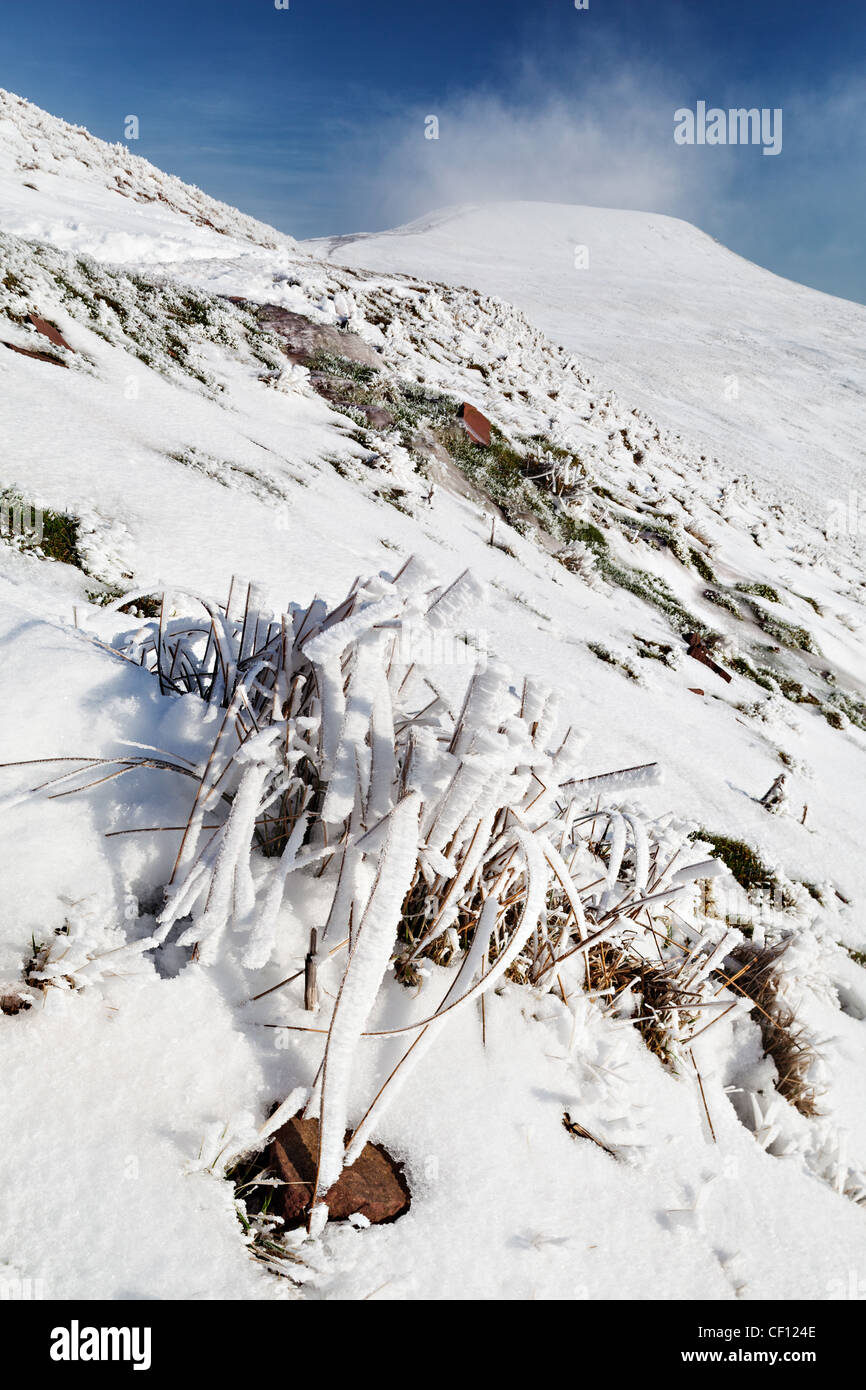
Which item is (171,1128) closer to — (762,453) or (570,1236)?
(570,1236)

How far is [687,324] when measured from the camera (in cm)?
4112

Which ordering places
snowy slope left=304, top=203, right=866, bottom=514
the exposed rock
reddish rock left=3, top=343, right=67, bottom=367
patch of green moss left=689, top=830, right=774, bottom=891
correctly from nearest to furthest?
patch of green moss left=689, top=830, right=774, bottom=891 < reddish rock left=3, top=343, right=67, bottom=367 < the exposed rock < snowy slope left=304, top=203, right=866, bottom=514

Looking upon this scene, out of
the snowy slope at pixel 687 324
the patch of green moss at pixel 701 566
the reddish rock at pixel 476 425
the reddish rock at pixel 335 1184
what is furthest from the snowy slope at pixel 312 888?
the snowy slope at pixel 687 324

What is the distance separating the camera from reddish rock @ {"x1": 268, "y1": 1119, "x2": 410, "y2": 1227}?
1.01 m

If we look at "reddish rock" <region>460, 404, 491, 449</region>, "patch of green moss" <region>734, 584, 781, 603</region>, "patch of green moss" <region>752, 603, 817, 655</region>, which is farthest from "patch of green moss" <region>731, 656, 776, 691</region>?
"reddish rock" <region>460, 404, 491, 449</region>

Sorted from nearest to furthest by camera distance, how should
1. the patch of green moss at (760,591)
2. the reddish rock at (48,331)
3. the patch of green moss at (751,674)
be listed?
the reddish rock at (48,331)
the patch of green moss at (751,674)
the patch of green moss at (760,591)

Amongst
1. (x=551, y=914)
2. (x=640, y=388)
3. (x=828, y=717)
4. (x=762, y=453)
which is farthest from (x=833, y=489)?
(x=551, y=914)

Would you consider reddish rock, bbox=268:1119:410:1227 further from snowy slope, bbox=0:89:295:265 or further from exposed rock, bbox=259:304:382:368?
snowy slope, bbox=0:89:295:265

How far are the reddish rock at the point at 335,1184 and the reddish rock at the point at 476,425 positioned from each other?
8.37 meters

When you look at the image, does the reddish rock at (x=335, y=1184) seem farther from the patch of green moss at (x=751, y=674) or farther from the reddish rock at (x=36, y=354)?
the patch of green moss at (x=751, y=674)

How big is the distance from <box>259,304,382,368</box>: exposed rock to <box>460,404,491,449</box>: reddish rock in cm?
157

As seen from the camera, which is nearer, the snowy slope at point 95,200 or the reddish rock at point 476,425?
the reddish rock at point 476,425

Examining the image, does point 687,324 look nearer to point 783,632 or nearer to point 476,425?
point 476,425

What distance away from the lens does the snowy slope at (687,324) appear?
25.3 m
